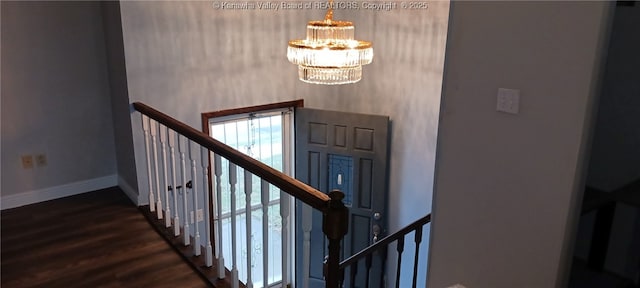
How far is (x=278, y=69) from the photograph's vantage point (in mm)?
4527

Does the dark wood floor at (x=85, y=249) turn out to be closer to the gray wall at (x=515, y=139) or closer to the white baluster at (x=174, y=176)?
the white baluster at (x=174, y=176)

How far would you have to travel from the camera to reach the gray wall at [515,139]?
184cm

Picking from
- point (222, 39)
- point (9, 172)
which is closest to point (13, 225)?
point (9, 172)

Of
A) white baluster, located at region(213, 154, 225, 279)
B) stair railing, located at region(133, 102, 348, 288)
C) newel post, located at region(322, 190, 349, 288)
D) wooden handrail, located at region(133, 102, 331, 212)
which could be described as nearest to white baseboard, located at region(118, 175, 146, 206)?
stair railing, located at region(133, 102, 348, 288)

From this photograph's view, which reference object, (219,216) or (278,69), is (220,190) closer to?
(219,216)

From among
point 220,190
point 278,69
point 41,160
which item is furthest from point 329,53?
point 41,160

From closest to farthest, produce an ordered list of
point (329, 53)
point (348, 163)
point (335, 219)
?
point (335, 219) < point (329, 53) < point (348, 163)

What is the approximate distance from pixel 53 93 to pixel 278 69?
5.93 ft

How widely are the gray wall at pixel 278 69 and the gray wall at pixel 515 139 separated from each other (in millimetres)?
2055

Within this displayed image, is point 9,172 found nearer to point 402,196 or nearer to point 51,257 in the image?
point 51,257

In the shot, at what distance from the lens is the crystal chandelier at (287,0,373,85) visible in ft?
11.2

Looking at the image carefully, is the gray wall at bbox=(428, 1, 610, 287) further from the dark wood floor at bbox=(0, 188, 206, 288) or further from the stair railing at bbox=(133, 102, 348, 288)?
the dark wood floor at bbox=(0, 188, 206, 288)

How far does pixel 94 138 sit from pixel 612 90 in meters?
3.62

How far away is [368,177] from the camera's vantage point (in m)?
4.94
